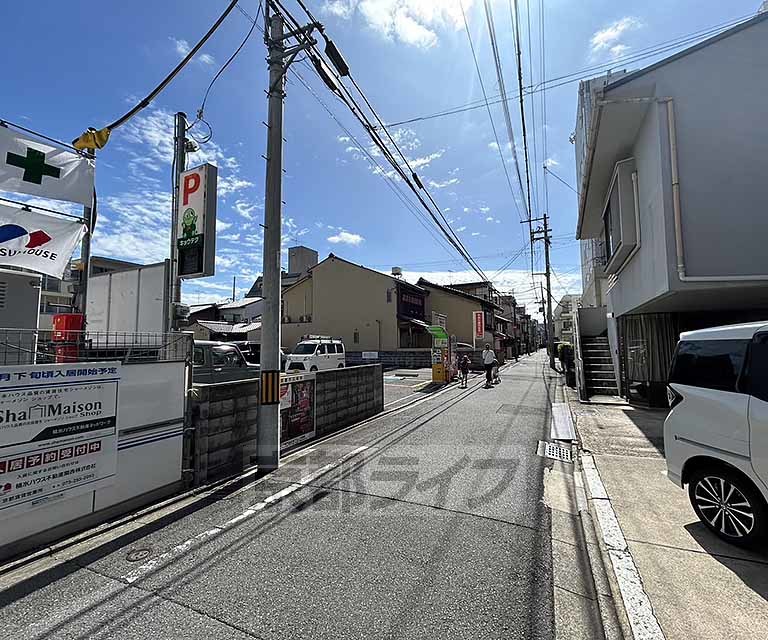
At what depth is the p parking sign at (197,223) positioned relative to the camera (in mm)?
5684

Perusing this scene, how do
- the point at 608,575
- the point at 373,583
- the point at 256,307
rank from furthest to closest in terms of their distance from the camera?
the point at 256,307 < the point at 608,575 < the point at 373,583

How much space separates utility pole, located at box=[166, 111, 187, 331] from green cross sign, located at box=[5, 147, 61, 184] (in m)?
1.67

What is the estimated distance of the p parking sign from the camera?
568cm

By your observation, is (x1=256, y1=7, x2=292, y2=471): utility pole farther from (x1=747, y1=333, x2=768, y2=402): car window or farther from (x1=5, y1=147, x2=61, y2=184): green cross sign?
(x1=747, y1=333, x2=768, y2=402): car window

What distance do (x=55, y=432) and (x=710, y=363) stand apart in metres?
5.99

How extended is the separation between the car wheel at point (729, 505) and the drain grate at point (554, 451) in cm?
254

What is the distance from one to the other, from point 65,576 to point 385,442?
4.80m

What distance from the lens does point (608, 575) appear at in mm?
3086

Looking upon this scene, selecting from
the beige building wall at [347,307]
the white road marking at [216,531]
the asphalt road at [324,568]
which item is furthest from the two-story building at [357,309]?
the asphalt road at [324,568]

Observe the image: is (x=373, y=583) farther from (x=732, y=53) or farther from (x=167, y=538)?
(x=732, y=53)

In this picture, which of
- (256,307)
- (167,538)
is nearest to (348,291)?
(256,307)

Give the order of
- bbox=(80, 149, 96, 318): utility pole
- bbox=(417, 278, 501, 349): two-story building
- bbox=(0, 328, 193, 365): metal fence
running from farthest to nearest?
bbox=(417, 278, 501, 349): two-story building, bbox=(80, 149, 96, 318): utility pole, bbox=(0, 328, 193, 365): metal fence

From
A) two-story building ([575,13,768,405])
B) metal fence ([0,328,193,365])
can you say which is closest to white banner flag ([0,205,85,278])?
metal fence ([0,328,193,365])

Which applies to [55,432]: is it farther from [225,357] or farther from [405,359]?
[405,359]
